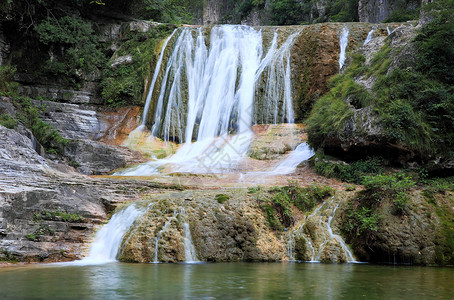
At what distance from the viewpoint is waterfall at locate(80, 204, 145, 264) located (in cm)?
820

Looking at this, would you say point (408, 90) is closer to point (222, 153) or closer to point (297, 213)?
point (297, 213)

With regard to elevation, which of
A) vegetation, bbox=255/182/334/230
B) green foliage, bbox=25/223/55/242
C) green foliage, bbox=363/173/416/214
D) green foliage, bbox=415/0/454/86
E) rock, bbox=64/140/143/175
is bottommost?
green foliage, bbox=25/223/55/242

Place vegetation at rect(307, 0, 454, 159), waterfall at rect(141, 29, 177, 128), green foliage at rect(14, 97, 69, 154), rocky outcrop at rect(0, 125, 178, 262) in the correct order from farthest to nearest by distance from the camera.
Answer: waterfall at rect(141, 29, 177, 128) < green foliage at rect(14, 97, 69, 154) < vegetation at rect(307, 0, 454, 159) < rocky outcrop at rect(0, 125, 178, 262)

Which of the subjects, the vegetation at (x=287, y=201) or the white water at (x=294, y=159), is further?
the white water at (x=294, y=159)

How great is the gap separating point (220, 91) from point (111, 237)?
12072mm

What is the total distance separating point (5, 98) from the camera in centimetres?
1606

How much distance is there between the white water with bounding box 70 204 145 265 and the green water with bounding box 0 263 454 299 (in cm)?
74

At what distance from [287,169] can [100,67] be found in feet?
43.9

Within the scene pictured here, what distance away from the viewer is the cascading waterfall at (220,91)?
59.7 ft

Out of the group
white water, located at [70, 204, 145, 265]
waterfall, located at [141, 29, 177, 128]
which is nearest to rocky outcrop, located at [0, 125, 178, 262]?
white water, located at [70, 204, 145, 265]

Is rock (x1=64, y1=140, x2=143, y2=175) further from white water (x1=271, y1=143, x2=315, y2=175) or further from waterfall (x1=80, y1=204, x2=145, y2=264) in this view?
waterfall (x1=80, y1=204, x2=145, y2=264)

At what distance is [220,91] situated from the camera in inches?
765

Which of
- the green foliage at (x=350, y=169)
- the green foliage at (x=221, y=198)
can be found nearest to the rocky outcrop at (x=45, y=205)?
the green foliage at (x=221, y=198)

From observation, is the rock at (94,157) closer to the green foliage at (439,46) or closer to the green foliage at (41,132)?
the green foliage at (41,132)
